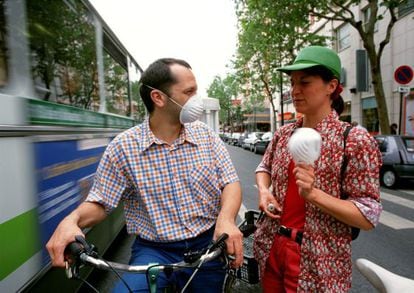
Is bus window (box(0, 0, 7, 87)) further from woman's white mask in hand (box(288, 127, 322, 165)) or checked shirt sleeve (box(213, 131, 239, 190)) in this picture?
woman's white mask in hand (box(288, 127, 322, 165))

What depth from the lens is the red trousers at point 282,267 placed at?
1813mm

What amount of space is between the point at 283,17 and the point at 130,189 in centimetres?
1354

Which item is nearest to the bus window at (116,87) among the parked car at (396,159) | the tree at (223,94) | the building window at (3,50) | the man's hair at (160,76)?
the building window at (3,50)

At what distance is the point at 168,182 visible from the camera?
6.32ft

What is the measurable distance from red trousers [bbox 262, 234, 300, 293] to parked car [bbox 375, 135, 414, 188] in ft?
28.9

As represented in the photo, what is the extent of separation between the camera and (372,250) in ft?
16.8

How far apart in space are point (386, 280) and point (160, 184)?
1.13 metres

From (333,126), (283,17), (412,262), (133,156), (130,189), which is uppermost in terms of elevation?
(283,17)

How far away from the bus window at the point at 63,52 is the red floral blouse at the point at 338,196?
1902 millimetres

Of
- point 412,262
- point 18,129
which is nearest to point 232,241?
point 18,129

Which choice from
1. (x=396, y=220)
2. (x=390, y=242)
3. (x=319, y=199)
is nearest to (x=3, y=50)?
(x=319, y=199)

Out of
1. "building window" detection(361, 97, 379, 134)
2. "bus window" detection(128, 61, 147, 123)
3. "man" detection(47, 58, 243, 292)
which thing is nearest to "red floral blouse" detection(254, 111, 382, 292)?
"man" detection(47, 58, 243, 292)

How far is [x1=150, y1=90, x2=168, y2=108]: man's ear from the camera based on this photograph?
2.00 metres

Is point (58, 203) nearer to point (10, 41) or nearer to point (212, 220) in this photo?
point (10, 41)
